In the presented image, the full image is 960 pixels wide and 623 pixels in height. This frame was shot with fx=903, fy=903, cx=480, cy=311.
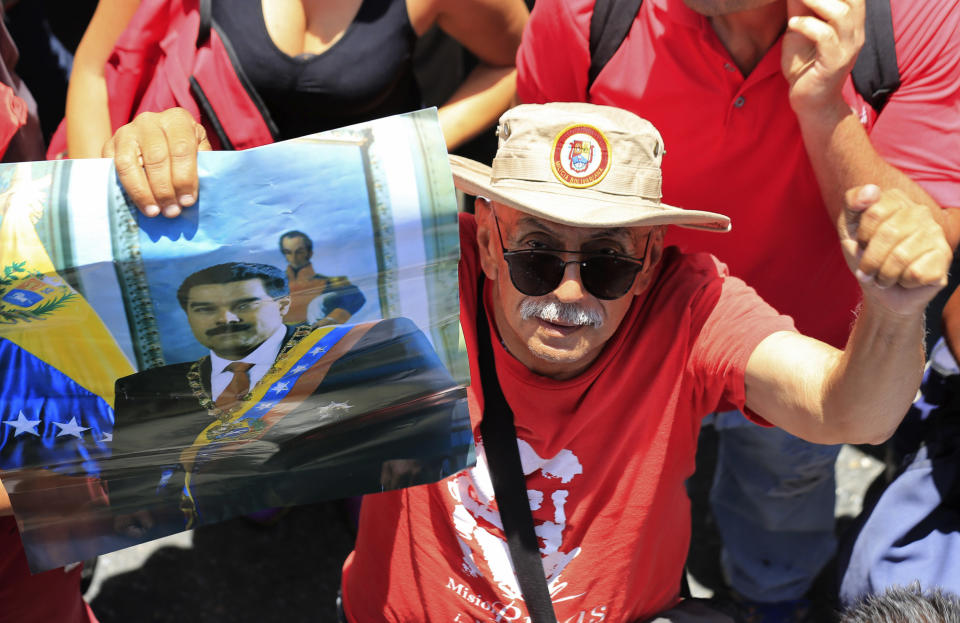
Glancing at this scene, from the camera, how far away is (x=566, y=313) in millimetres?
1666

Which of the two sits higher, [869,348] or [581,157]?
[581,157]

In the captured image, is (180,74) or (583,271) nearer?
(583,271)

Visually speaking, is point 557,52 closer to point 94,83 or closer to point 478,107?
point 478,107

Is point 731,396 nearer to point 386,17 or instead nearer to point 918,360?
point 918,360

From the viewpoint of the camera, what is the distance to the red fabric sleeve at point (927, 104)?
6.11 feet

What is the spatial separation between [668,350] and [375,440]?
0.58 metres

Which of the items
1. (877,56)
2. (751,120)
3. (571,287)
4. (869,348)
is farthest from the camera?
(751,120)

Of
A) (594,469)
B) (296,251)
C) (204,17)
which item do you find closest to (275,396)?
(296,251)

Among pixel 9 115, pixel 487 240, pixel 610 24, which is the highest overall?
pixel 610 24

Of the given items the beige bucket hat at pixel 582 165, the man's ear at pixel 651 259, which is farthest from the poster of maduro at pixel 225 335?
the man's ear at pixel 651 259

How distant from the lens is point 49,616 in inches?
74.2

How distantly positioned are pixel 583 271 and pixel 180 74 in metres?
1.12

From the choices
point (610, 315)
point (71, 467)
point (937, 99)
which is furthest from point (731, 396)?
point (71, 467)

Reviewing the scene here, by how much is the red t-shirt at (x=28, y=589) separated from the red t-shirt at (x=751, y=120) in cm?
148
